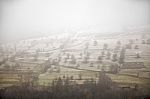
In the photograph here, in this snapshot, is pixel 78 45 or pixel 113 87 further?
pixel 78 45

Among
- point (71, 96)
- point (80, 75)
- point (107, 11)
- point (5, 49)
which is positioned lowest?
point (71, 96)

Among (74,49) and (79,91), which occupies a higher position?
(74,49)

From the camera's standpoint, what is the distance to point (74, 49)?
4422 millimetres

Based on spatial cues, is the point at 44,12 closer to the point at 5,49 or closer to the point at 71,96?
the point at 5,49

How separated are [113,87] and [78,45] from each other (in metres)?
0.82

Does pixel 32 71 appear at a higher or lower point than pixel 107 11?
lower

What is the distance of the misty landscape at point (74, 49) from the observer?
4.21 meters

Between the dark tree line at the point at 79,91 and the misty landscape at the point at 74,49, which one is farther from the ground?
the misty landscape at the point at 74,49

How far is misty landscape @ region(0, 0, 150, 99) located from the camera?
13.8 ft

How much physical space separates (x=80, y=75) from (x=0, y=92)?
4.05ft

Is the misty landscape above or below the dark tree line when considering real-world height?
above

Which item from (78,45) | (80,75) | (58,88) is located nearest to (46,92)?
(58,88)

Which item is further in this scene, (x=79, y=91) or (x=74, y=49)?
(x=74, y=49)

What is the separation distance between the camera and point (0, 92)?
4434 mm
